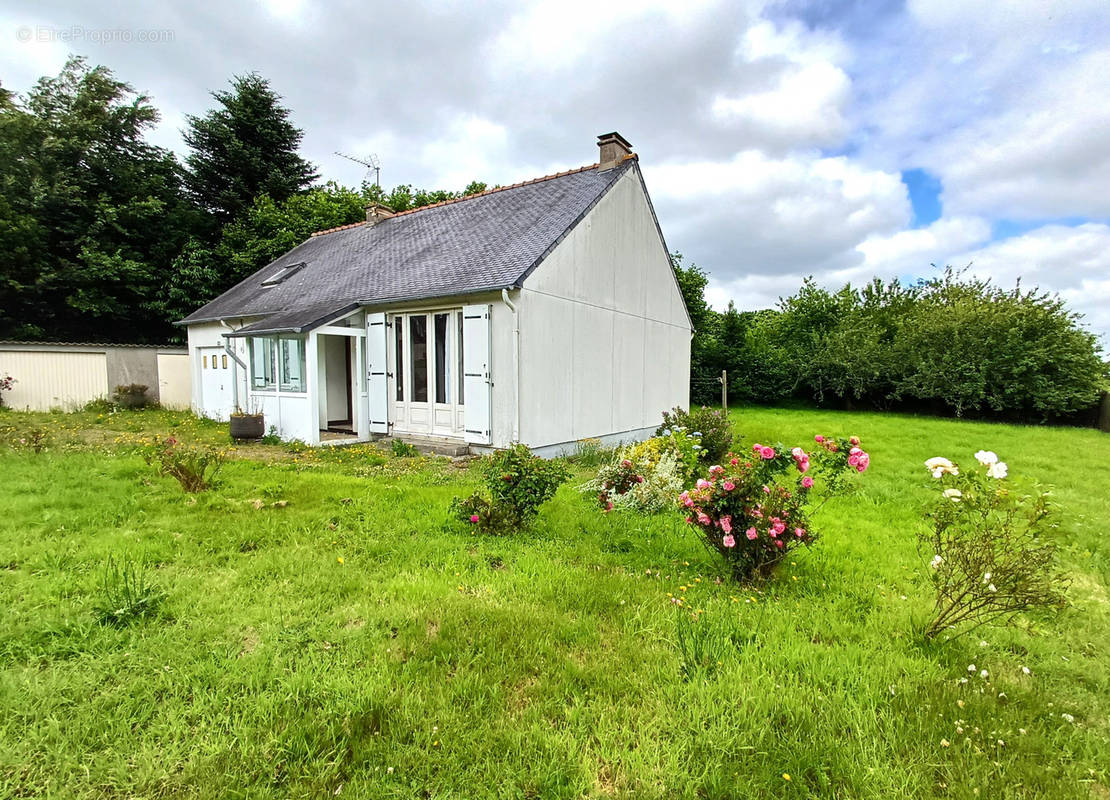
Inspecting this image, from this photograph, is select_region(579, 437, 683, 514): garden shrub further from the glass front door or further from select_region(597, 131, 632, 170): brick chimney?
select_region(597, 131, 632, 170): brick chimney

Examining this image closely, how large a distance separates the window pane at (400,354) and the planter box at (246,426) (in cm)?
279

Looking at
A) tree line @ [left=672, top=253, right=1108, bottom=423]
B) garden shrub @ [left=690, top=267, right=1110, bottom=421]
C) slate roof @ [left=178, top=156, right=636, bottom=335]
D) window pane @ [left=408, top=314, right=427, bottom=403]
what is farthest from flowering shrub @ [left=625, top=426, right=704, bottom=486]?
garden shrub @ [left=690, top=267, right=1110, bottom=421]

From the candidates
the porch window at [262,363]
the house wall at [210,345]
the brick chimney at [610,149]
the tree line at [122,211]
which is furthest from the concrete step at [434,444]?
the tree line at [122,211]

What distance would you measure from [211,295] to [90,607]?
Result: 2041 centimetres

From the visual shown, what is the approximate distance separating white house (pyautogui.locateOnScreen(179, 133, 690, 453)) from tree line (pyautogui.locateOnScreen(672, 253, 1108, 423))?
8.82 metres

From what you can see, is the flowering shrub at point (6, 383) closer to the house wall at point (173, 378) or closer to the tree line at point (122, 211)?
the house wall at point (173, 378)

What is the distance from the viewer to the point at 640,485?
5.34 meters

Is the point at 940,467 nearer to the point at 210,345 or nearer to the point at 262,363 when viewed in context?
the point at 262,363

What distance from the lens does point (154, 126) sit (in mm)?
19812

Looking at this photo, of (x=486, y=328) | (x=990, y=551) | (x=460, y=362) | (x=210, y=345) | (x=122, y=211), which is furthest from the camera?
(x=122, y=211)

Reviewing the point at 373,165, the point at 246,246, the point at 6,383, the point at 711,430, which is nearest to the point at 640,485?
the point at 711,430

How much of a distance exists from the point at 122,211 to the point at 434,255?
16.6 meters

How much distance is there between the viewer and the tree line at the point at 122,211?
17.0 m

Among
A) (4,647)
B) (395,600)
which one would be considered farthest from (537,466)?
(4,647)
